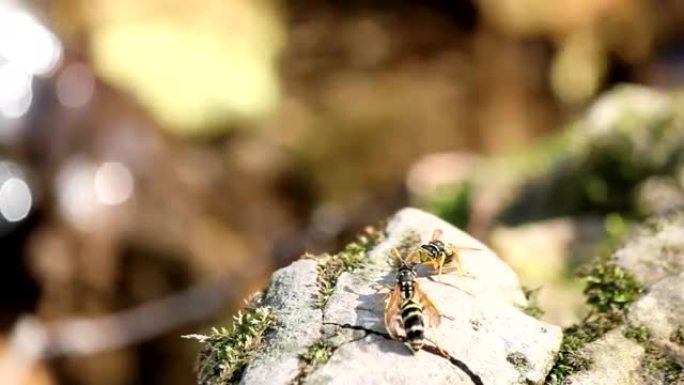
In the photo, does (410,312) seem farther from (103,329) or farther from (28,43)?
(28,43)

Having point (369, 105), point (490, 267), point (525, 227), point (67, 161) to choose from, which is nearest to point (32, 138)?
point (67, 161)

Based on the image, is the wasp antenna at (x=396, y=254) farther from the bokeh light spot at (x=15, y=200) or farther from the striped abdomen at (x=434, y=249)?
the bokeh light spot at (x=15, y=200)

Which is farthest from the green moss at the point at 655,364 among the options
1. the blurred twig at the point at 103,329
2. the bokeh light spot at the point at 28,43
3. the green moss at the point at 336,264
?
the bokeh light spot at the point at 28,43

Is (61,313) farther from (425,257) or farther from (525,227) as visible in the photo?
(425,257)

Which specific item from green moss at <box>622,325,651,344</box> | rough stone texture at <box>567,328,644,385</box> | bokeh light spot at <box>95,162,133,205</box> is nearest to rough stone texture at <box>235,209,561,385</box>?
rough stone texture at <box>567,328,644,385</box>

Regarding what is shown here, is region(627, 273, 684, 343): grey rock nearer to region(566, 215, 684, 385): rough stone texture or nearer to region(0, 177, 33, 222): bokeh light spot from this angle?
region(566, 215, 684, 385): rough stone texture
